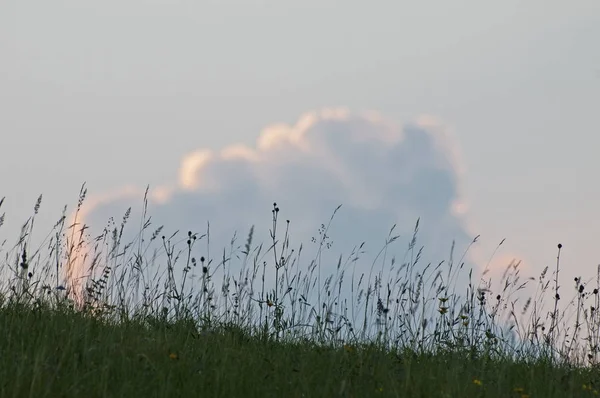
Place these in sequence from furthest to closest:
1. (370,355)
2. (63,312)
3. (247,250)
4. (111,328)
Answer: (247,250)
(63,312)
(111,328)
(370,355)

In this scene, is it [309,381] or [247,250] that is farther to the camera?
[247,250]

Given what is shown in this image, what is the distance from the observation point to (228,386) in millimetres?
4059

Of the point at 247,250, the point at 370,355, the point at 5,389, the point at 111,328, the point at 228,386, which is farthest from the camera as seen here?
the point at 247,250

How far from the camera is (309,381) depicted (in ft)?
13.9

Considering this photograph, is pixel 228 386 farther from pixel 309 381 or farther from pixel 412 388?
pixel 412 388

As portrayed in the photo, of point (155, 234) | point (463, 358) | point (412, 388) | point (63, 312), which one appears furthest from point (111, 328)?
point (463, 358)

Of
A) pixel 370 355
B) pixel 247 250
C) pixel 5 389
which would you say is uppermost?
pixel 247 250

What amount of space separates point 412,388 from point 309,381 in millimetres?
599

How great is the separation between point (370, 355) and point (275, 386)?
1.12 m

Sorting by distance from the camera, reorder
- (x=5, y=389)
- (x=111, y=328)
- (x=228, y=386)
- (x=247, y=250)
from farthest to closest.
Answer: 1. (x=247, y=250)
2. (x=111, y=328)
3. (x=228, y=386)
4. (x=5, y=389)

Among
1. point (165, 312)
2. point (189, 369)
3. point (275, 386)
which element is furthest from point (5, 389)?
point (165, 312)

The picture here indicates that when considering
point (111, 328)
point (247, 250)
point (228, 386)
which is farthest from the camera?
point (247, 250)

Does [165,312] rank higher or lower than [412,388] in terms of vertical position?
higher

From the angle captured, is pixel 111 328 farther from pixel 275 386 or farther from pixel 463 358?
pixel 463 358
